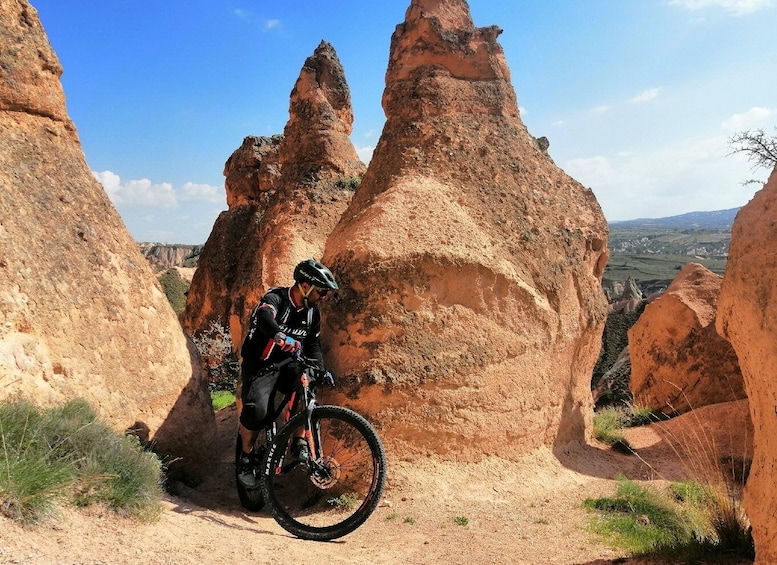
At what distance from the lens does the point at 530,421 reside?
5.97 m

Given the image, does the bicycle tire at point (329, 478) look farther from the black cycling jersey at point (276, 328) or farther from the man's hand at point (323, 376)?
the black cycling jersey at point (276, 328)

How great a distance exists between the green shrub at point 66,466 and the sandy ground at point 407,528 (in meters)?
0.11

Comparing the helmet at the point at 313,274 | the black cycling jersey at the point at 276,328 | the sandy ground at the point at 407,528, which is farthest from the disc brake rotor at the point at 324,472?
the helmet at the point at 313,274

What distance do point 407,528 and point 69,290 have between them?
313 cm

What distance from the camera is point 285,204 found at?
427 inches

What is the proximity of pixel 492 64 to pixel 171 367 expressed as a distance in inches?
202

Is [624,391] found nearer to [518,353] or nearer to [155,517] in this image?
[518,353]

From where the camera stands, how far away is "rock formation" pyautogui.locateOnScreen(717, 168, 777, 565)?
2908 mm

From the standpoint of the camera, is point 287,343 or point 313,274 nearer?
point 287,343

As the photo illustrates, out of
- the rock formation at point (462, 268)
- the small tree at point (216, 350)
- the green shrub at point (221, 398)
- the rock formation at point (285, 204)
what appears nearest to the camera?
the rock formation at point (462, 268)

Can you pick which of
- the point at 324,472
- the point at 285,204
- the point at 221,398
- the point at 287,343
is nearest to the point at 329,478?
the point at 324,472

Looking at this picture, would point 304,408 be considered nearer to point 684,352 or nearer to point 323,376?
point 323,376

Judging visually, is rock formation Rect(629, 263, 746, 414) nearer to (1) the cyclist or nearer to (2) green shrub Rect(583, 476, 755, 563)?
(2) green shrub Rect(583, 476, 755, 563)

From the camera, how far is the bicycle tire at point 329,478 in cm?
421
